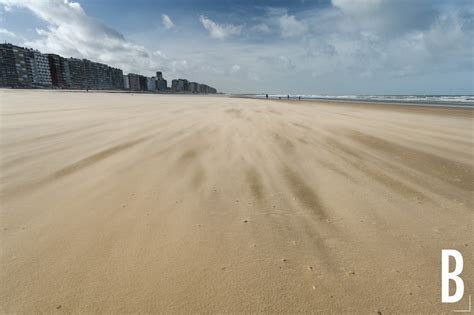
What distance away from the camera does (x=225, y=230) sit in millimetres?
2320

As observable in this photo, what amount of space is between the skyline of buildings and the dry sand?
128566 millimetres

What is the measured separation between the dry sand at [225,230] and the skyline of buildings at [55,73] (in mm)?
128566

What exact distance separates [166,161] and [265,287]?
3202 millimetres

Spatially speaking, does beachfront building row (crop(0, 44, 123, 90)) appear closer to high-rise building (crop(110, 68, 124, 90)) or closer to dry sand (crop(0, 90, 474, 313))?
high-rise building (crop(110, 68, 124, 90))

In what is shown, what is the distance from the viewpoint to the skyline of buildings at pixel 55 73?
96500 mm

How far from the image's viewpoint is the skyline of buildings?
96.5 metres

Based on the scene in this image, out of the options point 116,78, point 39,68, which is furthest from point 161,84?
point 39,68

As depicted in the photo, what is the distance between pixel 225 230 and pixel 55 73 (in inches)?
6030

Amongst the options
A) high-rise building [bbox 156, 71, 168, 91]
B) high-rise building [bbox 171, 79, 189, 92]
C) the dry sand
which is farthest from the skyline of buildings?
the dry sand

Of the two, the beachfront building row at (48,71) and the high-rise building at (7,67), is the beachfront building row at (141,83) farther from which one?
the high-rise building at (7,67)

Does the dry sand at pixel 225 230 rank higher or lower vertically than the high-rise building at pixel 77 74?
lower

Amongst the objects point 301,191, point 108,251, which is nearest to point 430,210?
point 301,191

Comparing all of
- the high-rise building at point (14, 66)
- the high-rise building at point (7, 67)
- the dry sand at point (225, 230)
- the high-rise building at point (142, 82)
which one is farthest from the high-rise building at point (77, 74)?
the dry sand at point (225, 230)

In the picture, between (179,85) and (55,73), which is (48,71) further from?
(179,85)
